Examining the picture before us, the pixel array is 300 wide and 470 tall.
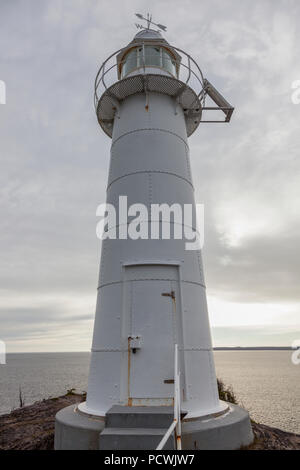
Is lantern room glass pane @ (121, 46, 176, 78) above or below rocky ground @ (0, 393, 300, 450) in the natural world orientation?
above

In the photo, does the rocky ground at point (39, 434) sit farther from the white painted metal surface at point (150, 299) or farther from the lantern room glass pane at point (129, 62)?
the lantern room glass pane at point (129, 62)

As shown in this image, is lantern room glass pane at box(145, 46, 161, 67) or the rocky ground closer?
the rocky ground

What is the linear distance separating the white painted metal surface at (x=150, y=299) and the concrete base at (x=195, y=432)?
0.29 meters

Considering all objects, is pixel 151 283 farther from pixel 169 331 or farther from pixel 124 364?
pixel 124 364

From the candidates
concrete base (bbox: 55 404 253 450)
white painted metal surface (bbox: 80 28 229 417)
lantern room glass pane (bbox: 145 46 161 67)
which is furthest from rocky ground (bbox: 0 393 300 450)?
lantern room glass pane (bbox: 145 46 161 67)

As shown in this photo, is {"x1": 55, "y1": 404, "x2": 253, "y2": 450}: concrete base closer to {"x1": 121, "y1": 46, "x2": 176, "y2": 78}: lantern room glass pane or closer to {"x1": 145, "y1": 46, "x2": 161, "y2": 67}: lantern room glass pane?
{"x1": 121, "y1": 46, "x2": 176, "y2": 78}: lantern room glass pane

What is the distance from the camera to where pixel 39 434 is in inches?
307

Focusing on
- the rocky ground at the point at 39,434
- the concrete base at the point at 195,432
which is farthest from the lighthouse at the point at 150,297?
the rocky ground at the point at 39,434

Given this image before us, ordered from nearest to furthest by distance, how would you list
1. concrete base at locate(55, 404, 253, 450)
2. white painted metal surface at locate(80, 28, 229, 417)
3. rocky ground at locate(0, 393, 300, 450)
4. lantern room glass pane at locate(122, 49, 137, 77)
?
concrete base at locate(55, 404, 253, 450) < white painted metal surface at locate(80, 28, 229, 417) < rocky ground at locate(0, 393, 300, 450) < lantern room glass pane at locate(122, 49, 137, 77)

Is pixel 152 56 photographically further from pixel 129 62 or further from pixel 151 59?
pixel 129 62

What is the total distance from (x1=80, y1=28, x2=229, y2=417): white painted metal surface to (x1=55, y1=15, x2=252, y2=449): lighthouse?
2 cm

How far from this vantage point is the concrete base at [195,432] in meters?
5.39

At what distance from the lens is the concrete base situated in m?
5.39
